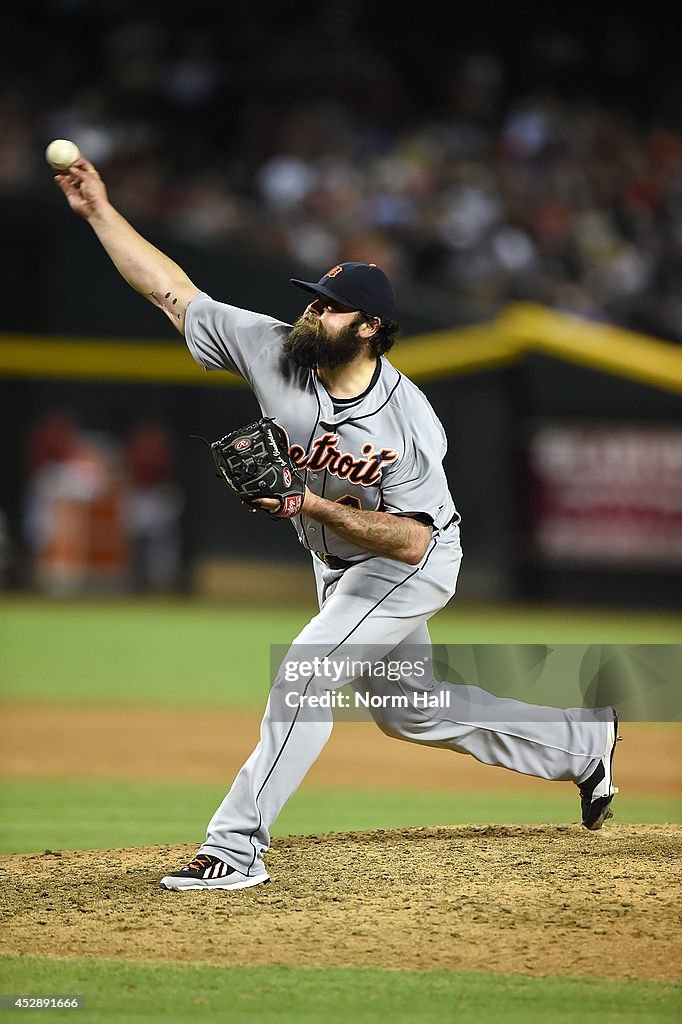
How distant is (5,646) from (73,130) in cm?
667

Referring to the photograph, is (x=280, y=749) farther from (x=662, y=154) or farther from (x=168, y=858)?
(x=662, y=154)

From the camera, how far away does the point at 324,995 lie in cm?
283

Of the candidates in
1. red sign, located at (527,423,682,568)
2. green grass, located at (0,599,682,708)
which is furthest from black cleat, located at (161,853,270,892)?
red sign, located at (527,423,682,568)

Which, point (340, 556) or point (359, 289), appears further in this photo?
point (340, 556)

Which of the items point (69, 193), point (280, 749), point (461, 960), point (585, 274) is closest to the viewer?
point (461, 960)

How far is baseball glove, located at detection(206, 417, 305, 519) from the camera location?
11.0 feet

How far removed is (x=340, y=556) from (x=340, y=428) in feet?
1.25

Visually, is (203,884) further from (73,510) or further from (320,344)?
(73,510)

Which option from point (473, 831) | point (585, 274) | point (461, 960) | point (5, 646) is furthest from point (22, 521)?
point (461, 960)

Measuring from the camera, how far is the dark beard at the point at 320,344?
364cm

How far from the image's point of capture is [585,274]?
1354 centimetres

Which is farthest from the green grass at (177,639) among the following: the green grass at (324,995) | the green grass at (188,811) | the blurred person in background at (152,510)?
the green grass at (324,995)

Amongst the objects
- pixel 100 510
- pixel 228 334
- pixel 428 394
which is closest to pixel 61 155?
pixel 228 334

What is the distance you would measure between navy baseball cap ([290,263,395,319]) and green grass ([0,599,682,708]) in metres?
4.64
